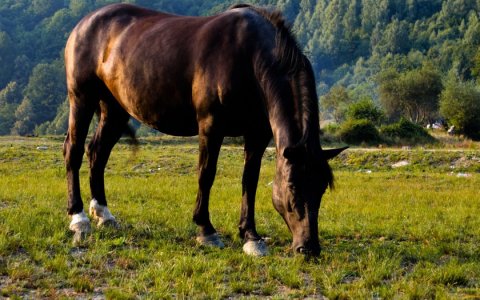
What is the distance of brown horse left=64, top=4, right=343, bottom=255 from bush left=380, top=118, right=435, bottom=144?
113ft

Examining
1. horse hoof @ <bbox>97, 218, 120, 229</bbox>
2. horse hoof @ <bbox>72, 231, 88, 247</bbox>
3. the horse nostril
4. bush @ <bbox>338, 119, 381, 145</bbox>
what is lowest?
bush @ <bbox>338, 119, 381, 145</bbox>

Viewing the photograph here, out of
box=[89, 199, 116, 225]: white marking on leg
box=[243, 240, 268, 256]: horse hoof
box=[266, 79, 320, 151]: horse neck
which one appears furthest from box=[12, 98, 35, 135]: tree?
box=[266, 79, 320, 151]: horse neck

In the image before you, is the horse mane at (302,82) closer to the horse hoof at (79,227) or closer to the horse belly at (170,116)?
the horse belly at (170,116)

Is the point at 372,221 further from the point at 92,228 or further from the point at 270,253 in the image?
the point at 92,228

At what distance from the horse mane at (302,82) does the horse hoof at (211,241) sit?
164 cm

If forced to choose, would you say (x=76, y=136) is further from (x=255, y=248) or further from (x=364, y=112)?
(x=364, y=112)

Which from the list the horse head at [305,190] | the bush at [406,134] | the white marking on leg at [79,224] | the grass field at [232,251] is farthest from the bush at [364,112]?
the horse head at [305,190]

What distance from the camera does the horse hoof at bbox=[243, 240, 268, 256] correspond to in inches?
241

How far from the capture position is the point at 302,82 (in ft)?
18.8

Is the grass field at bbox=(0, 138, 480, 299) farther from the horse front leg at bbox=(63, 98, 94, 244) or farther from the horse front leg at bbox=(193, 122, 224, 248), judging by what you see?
the horse front leg at bbox=(63, 98, 94, 244)

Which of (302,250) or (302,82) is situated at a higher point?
(302,82)

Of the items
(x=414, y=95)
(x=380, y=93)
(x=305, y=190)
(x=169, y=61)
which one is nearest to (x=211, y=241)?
(x=305, y=190)

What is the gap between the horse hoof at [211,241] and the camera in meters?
6.50

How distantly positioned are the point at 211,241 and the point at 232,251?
39 centimetres
